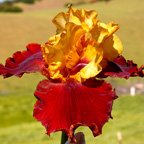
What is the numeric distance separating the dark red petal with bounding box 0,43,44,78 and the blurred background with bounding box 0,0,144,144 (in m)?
0.21

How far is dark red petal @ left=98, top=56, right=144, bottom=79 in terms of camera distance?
1406mm

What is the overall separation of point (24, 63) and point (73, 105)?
256 millimetres

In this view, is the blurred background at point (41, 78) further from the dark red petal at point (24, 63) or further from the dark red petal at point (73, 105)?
the dark red petal at point (73, 105)

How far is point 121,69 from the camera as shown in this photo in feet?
4.83

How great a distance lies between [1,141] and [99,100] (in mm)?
7799

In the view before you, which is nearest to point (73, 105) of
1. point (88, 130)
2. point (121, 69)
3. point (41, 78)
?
point (121, 69)

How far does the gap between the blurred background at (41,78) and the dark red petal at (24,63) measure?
→ 0.21m

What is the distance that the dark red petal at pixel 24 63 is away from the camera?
4.82 ft

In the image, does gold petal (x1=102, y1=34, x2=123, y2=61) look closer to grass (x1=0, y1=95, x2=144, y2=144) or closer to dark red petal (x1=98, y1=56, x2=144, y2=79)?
dark red petal (x1=98, y1=56, x2=144, y2=79)

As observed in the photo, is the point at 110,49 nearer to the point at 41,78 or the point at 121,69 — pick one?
the point at 121,69

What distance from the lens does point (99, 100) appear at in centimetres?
133

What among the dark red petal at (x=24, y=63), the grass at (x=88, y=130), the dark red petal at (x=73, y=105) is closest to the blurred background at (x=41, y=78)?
the grass at (x=88, y=130)

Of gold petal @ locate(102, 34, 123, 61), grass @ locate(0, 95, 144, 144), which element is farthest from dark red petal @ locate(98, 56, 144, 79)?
grass @ locate(0, 95, 144, 144)

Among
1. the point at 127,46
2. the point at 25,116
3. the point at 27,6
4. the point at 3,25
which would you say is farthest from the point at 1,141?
the point at 27,6
